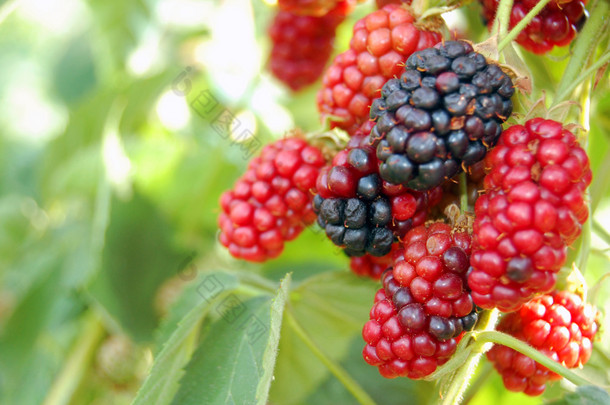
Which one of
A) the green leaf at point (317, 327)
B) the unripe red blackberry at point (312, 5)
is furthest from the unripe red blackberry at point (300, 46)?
the green leaf at point (317, 327)

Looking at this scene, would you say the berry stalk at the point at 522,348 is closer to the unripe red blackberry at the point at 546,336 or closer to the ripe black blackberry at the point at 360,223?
the unripe red blackberry at the point at 546,336

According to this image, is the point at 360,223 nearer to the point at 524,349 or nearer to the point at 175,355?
the point at 524,349

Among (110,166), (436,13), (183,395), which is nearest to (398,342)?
(183,395)

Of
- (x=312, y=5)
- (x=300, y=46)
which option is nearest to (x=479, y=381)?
(x=312, y=5)

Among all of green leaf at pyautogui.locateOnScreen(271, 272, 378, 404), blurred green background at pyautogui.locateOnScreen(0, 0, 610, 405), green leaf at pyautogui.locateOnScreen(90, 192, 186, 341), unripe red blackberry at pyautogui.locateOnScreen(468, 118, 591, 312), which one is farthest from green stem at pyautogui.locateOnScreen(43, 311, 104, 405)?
unripe red blackberry at pyautogui.locateOnScreen(468, 118, 591, 312)

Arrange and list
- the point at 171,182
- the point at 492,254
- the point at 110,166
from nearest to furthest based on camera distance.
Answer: the point at 492,254 < the point at 110,166 < the point at 171,182

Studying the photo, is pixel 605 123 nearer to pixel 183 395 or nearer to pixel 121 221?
pixel 183 395

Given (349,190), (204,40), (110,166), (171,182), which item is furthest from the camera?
(204,40)
